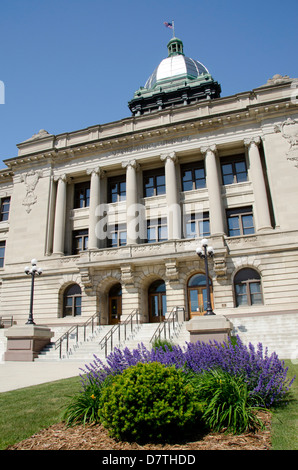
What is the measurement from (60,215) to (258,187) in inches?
711

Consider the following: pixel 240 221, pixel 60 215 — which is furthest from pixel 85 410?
pixel 60 215

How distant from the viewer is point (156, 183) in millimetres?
31938

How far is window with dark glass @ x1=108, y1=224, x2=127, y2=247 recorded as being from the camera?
101 ft

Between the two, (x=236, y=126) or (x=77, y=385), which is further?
(x=236, y=126)

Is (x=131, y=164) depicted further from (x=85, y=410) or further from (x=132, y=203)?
(x=85, y=410)

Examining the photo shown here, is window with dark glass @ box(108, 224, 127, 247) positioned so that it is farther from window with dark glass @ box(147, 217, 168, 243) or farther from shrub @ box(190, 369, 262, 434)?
shrub @ box(190, 369, 262, 434)

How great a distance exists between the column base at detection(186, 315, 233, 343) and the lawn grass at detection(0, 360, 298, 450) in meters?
5.34

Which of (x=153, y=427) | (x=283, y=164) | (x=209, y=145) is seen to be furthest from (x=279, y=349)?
(x=209, y=145)

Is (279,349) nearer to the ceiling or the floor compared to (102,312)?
nearer to the floor

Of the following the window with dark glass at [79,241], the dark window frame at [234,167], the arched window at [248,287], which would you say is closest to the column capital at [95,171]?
the window with dark glass at [79,241]

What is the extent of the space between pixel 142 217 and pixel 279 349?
1705 cm

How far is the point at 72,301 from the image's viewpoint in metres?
29.4

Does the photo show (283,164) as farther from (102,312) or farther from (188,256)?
(102,312)

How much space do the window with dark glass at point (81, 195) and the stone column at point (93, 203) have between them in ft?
7.30
